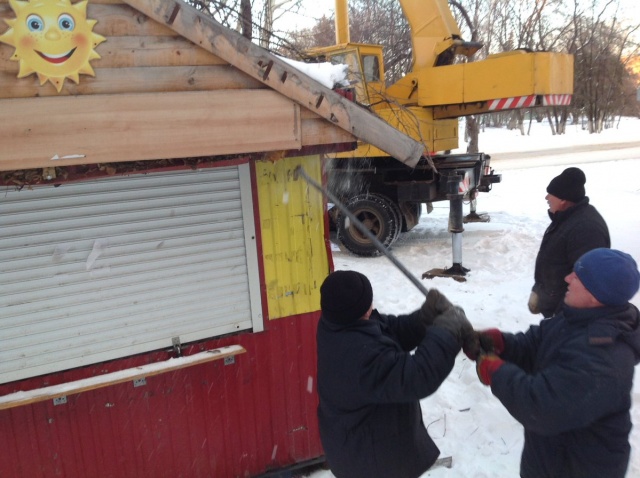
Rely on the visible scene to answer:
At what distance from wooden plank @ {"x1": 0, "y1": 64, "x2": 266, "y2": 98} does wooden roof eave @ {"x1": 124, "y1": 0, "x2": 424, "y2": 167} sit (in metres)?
0.07

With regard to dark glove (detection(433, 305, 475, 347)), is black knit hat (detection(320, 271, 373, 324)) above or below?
above

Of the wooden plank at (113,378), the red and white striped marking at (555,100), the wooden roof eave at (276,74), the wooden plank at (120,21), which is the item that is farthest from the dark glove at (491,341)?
the red and white striped marking at (555,100)

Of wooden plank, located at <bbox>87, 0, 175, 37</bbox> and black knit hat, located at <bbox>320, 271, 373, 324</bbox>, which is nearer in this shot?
black knit hat, located at <bbox>320, 271, 373, 324</bbox>

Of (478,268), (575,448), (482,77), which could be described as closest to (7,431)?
(575,448)

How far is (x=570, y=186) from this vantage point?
3424 mm

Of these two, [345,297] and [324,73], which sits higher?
[324,73]

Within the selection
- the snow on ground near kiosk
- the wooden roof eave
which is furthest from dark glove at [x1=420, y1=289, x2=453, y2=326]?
the snow on ground near kiosk

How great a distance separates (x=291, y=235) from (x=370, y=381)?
1.52 meters

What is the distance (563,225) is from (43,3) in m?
3.30

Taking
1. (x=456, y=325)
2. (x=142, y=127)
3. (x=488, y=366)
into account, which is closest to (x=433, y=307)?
(x=456, y=325)

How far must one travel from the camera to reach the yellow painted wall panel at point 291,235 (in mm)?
3197

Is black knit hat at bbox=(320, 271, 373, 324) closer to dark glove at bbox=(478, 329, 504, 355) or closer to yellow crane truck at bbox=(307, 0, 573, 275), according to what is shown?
dark glove at bbox=(478, 329, 504, 355)

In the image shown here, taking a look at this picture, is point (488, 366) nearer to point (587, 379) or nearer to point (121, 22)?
point (587, 379)

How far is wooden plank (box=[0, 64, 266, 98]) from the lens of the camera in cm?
207
